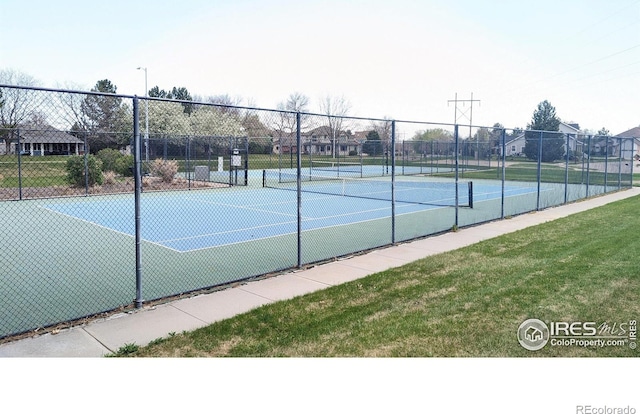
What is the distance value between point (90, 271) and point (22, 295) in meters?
1.34

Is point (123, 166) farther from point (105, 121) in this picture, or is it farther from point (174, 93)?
point (174, 93)

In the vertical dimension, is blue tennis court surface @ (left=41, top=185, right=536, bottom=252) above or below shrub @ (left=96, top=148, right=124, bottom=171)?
below

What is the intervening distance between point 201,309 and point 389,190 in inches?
685

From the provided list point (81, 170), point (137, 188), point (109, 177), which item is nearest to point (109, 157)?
point (109, 177)

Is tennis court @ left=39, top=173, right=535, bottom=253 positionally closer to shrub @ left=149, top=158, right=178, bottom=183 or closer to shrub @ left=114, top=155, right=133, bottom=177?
shrub @ left=114, top=155, right=133, bottom=177

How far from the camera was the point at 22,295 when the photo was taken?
256 inches

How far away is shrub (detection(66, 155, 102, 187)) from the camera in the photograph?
18.9 meters

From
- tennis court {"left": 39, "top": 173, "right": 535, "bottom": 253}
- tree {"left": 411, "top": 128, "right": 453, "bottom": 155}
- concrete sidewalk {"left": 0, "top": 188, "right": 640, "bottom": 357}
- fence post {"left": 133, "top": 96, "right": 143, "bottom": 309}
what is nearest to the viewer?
concrete sidewalk {"left": 0, "top": 188, "right": 640, "bottom": 357}

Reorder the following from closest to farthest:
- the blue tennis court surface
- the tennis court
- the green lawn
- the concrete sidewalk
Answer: the green lawn
the concrete sidewalk
the blue tennis court surface
the tennis court

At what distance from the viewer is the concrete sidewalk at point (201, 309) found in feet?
16.1

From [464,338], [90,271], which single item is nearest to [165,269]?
[90,271]

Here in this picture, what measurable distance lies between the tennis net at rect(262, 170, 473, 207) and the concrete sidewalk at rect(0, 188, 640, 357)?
8.02m

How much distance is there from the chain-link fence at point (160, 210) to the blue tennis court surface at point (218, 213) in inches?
2.0

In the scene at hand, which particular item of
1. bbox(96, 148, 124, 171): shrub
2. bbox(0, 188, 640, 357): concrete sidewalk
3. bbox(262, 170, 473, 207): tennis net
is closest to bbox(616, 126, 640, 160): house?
bbox(262, 170, 473, 207): tennis net
